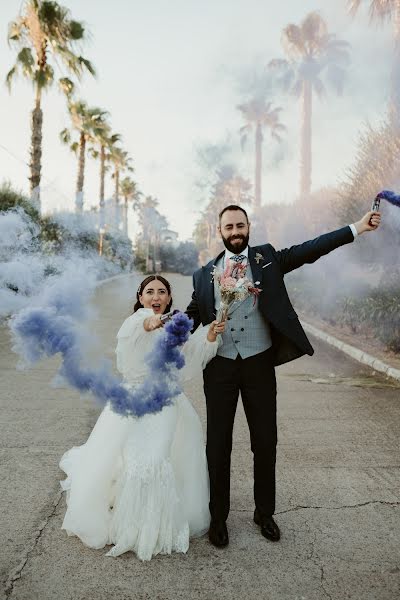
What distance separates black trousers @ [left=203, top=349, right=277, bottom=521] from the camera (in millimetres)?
3531

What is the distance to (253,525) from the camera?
3.67 metres

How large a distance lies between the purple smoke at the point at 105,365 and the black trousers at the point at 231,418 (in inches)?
15.7

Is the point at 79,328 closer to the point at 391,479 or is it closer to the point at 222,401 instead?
the point at 222,401

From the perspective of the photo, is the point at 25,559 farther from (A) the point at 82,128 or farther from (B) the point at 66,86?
(A) the point at 82,128

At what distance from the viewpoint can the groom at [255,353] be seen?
11.5 ft

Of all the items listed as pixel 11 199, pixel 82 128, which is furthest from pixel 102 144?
pixel 11 199

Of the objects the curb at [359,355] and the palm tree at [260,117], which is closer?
the curb at [359,355]

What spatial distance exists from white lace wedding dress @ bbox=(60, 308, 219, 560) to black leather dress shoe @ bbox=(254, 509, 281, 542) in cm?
36

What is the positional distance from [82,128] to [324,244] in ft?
106

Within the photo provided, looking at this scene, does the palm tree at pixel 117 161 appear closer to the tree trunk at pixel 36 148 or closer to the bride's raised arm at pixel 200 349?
the tree trunk at pixel 36 148

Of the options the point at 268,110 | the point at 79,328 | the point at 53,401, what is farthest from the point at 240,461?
the point at 268,110

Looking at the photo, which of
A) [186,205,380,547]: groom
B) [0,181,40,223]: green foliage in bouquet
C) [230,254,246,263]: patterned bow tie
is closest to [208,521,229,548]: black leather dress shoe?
[186,205,380,547]: groom

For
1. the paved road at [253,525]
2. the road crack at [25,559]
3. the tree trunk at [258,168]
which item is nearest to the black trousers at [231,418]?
the paved road at [253,525]

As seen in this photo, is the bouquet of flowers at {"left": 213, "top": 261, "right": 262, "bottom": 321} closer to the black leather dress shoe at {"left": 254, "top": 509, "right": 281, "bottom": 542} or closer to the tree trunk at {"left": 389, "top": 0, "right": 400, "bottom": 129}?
the black leather dress shoe at {"left": 254, "top": 509, "right": 281, "bottom": 542}
